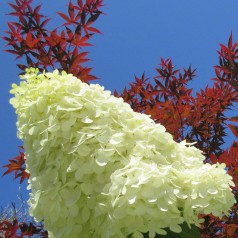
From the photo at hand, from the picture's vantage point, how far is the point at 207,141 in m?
4.03

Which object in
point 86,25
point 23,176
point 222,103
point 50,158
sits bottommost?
point 50,158

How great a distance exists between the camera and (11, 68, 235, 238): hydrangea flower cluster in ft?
7.16

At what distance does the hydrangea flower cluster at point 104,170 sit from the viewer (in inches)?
85.9

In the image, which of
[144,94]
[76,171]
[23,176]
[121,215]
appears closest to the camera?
[121,215]

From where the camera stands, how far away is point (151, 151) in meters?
2.35

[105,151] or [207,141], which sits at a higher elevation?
[207,141]

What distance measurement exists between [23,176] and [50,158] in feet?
4.16

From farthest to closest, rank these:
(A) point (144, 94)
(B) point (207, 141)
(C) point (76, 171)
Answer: (A) point (144, 94), (B) point (207, 141), (C) point (76, 171)

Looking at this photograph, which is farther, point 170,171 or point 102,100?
point 102,100

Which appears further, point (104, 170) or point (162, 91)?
point (162, 91)

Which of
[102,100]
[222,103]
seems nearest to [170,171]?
[102,100]

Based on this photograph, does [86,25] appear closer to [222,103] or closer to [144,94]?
[144,94]

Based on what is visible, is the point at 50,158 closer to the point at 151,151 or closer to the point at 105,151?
the point at 105,151

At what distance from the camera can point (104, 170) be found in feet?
7.61
